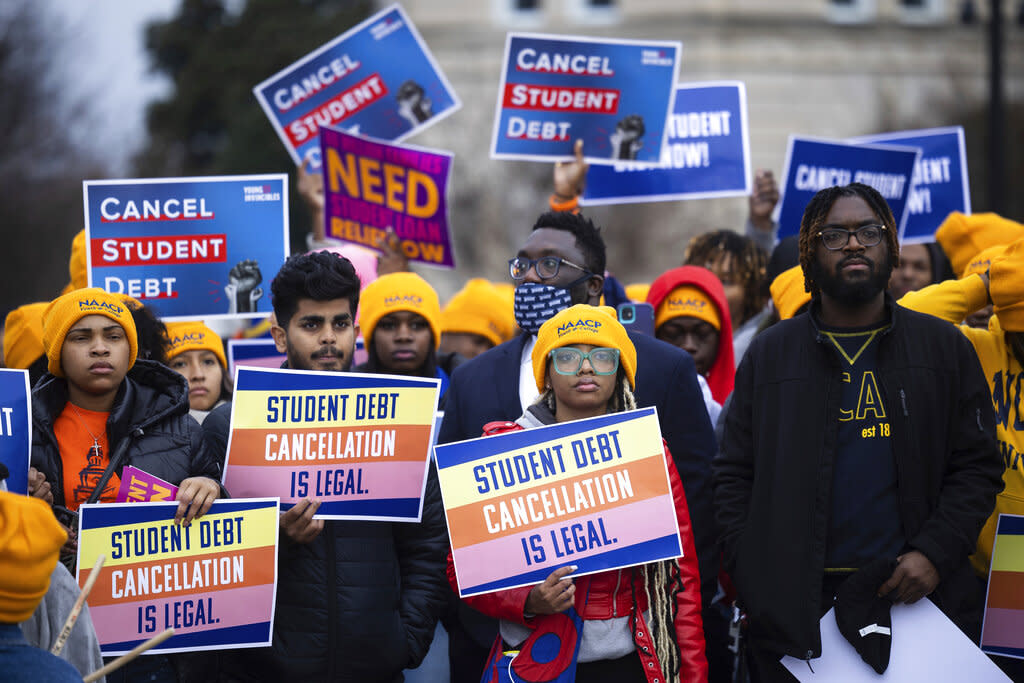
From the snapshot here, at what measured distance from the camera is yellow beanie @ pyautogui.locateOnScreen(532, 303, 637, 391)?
4562mm

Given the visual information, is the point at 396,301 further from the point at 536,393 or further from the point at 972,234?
the point at 972,234

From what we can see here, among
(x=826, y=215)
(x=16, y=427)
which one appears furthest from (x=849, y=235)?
(x=16, y=427)

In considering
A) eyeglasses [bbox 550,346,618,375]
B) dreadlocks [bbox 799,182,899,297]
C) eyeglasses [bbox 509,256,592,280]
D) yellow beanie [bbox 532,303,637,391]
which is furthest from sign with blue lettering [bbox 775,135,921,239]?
eyeglasses [bbox 550,346,618,375]

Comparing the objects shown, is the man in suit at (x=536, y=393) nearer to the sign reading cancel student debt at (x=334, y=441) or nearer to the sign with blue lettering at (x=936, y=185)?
the sign reading cancel student debt at (x=334, y=441)

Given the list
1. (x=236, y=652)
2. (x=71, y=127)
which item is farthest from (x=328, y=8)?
(x=236, y=652)

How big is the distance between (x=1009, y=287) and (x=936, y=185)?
361 centimetres

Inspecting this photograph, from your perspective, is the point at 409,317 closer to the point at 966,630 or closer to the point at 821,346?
the point at 821,346

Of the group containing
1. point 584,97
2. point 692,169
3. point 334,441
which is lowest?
point 334,441

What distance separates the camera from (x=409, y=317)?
6293 millimetres

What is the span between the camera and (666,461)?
4.48 m

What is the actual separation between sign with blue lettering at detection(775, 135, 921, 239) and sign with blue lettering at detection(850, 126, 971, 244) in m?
0.34

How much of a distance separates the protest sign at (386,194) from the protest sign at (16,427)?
319 centimetres

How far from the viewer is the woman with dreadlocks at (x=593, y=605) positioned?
4266mm

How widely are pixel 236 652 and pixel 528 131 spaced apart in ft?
12.7
